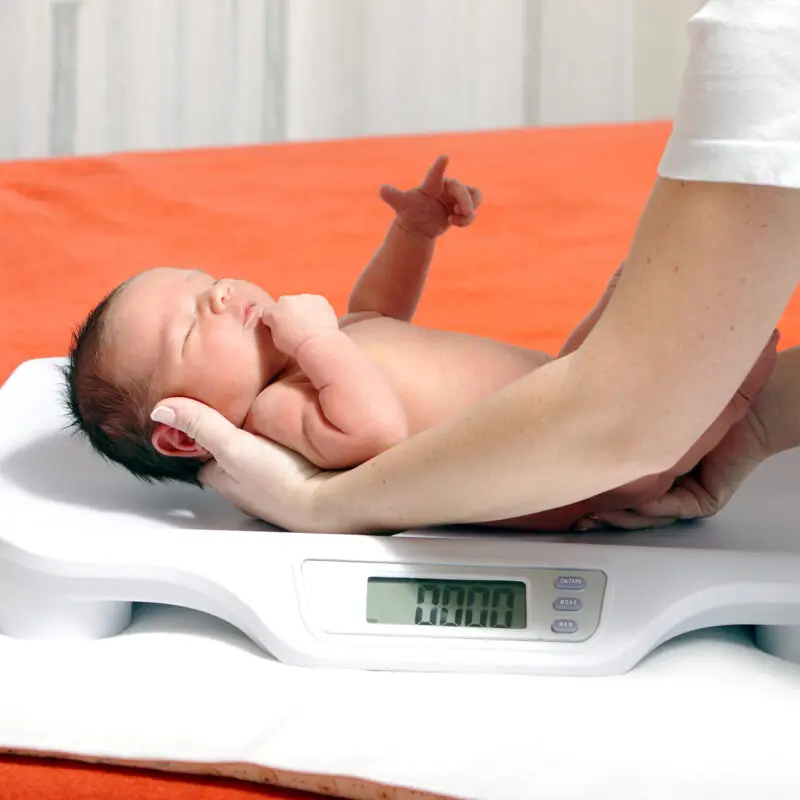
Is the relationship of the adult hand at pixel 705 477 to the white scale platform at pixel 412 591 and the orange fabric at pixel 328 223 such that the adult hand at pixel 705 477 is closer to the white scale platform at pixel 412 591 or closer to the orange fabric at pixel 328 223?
the white scale platform at pixel 412 591

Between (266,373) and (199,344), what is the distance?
69 mm

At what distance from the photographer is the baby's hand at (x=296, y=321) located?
0.97 meters

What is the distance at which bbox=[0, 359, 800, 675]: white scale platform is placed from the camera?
84 centimetres

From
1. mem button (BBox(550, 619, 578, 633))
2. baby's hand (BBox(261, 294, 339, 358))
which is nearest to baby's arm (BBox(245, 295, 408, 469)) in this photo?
baby's hand (BBox(261, 294, 339, 358))

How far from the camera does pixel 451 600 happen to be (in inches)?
33.9

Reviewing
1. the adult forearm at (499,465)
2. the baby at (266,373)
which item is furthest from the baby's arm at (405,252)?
the adult forearm at (499,465)

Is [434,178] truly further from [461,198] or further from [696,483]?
[696,483]

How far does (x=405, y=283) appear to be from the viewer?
1.26 meters

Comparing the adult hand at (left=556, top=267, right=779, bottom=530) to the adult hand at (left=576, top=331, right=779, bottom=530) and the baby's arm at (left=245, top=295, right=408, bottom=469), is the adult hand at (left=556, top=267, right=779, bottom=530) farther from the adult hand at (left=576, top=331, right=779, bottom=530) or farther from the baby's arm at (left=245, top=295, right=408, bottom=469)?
the baby's arm at (left=245, top=295, right=408, bottom=469)

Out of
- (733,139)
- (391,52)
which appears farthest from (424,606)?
(391,52)

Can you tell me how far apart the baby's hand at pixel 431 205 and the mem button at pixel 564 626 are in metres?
0.53

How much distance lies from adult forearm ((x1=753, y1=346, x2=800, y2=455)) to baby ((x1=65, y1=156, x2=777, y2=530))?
53mm

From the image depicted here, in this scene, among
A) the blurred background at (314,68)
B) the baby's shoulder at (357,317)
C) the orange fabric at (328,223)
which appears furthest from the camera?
the blurred background at (314,68)

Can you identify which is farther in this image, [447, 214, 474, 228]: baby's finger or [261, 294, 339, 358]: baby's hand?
[447, 214, 474, 228]: baby's finger
